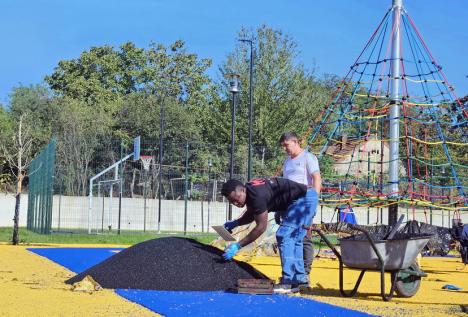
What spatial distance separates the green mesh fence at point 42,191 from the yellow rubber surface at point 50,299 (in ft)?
36.6

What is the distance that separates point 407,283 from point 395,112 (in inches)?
323

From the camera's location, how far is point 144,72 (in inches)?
1965

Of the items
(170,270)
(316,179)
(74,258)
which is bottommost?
(74,258)

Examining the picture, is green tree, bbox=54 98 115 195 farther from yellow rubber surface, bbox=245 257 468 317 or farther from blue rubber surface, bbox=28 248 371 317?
blue rubber surface, bbox=28 248 371 317

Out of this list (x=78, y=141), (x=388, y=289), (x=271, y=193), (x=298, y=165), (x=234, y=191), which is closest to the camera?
(x=234, y=191)

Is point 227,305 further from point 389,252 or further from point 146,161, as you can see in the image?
point 146,161

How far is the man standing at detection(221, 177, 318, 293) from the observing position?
273 inches

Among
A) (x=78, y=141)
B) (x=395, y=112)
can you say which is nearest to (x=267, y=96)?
(x=78, y=141)

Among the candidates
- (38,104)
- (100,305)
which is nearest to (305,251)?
(100,305)

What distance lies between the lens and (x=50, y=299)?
21.0 feet

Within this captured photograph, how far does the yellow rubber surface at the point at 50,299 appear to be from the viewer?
565cm

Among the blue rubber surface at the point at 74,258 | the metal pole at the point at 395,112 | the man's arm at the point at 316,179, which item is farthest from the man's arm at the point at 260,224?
the metal pole at the point at 395,112

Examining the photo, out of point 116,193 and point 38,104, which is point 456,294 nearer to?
point 116,193

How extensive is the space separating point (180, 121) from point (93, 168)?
1558 centimetres
